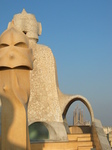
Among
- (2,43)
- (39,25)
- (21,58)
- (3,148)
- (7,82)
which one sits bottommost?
(3,148)

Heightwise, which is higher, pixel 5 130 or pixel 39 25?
pixel 39 25

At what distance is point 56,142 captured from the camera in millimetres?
10664

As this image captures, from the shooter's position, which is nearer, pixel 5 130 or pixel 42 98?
pixel 5 130

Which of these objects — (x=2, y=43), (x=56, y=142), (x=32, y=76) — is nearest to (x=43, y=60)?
(x=32, y=76)

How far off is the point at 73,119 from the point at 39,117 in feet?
45.7

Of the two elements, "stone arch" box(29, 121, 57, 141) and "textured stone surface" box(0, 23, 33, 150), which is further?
"stone arch" box(29, 121, 57, 141)

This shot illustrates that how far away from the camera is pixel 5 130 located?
6461mm

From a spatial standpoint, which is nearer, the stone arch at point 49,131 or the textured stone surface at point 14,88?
the textured stone surface at point 14,88

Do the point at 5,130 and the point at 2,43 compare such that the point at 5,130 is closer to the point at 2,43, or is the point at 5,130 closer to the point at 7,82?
the point at 7,82

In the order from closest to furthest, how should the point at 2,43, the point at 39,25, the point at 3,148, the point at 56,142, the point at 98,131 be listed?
the point at 3,148, the point at 2,43, the point at 56,142, the point at 98,131, the point at 39,25

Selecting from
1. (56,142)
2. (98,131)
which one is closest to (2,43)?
(56,142)

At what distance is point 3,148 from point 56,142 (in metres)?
4.50

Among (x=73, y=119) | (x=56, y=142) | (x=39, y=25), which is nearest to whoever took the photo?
(x=56, y=142)

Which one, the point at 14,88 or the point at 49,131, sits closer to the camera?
the point at 14,88
